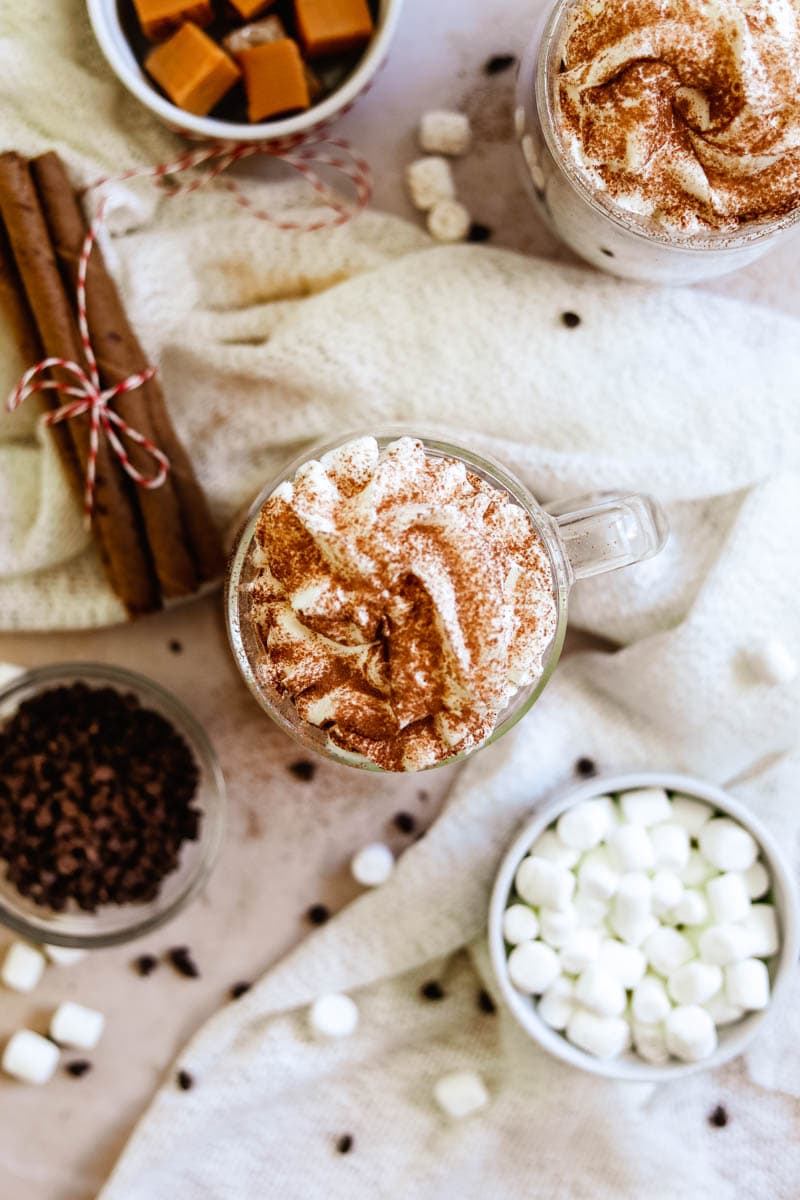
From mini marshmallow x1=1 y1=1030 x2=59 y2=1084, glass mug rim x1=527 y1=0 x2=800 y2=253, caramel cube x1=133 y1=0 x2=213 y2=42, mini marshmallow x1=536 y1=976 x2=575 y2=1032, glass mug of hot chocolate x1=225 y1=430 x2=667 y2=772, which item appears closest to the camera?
glass mug of hot chocolate x1=225 y1=430 x2=667 y2=772

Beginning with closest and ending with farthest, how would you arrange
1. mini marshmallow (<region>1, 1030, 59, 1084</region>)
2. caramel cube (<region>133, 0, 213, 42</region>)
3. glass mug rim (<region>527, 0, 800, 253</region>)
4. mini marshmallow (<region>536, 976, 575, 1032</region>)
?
glass mug rim (<region>527, 0, 800, 253</region>)
caramel cube (<region>133, 0, 213, 42</region>)
mini marshmallow (<region>536, 976, 575, 1032</region>)
mini marshmallow (<region>1, 1030, 59, 1084</region>)

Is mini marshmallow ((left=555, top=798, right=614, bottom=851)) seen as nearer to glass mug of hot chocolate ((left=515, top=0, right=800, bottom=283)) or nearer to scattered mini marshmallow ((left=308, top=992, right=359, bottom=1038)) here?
scattered mini marshmallow ((left=308, top=992, right=359, bottom=1038))

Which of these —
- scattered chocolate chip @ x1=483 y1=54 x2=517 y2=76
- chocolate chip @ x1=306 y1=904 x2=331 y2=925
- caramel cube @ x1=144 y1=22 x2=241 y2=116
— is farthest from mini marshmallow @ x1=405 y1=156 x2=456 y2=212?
chocolate chip @ x1=306 y1=904 x2=331 y2=925

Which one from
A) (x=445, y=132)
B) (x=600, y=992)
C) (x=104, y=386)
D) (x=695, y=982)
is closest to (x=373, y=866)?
(x=600, y=992)

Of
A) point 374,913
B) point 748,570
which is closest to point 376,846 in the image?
point 374,913

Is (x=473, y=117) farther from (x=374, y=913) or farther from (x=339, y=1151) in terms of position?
(x=339, y=1151)

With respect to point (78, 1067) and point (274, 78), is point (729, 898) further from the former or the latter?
point (274, 78)

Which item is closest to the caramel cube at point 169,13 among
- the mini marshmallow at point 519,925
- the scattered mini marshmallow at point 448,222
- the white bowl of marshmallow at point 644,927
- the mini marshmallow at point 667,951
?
the scattered mini marshmallow at point 448,222

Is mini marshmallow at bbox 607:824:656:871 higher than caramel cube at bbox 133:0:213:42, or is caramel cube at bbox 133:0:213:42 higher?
caramel cube at bbox 133:0:213:42
